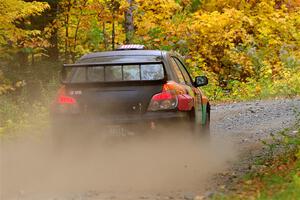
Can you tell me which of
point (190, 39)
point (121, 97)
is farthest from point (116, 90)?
point (190, 39)

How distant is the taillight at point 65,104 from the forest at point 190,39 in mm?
8155

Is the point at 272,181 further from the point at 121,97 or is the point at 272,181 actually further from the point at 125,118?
the point at 121,97

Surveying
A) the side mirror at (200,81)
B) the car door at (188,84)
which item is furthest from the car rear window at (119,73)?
the side mirror at (200,81)

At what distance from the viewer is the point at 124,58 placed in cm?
830

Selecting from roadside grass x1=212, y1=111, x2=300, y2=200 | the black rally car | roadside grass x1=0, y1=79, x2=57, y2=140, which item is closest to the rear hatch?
the black rally car

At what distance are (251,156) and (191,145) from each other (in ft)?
5.65

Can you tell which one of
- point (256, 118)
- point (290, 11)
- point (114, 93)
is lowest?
point (256, 118)

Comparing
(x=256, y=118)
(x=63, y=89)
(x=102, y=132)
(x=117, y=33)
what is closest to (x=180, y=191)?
(x=102, y=132)

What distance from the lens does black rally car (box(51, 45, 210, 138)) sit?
751 centimetres

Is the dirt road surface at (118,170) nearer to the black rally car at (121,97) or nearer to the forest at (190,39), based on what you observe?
the black rally car at (121,97)

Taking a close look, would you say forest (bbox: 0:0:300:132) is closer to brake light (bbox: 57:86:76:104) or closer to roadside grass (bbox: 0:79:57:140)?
roadside grass (bbox: 0:79:57:140)

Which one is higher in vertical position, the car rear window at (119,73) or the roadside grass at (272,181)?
the car rear window at (119,73)

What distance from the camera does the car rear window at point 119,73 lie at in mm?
7750

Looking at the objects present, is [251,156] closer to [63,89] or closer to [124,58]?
[124,58]
